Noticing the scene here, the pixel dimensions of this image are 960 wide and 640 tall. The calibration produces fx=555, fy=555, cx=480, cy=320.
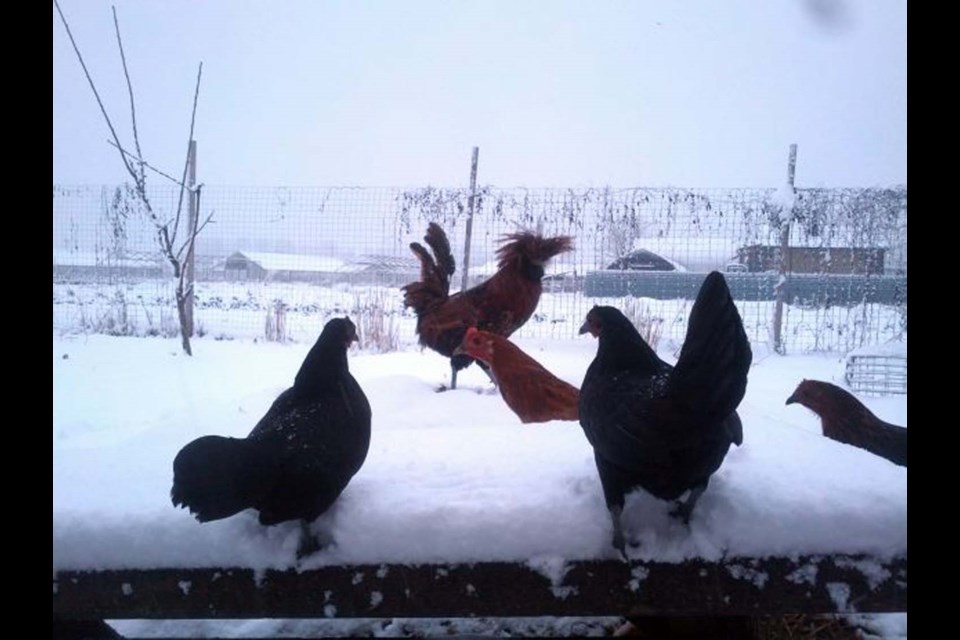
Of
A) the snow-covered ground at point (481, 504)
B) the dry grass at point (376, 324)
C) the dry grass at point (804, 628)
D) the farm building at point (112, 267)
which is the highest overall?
the farm building at point (112, 267)

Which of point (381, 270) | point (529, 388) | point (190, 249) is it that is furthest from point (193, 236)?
point (529, 388)

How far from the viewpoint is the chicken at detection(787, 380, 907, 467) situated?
1505mm

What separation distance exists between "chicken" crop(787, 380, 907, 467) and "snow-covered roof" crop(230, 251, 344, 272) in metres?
2.67

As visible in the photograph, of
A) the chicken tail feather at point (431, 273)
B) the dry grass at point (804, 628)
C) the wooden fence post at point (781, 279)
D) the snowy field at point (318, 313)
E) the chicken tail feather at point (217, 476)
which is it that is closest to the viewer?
the chicken tail feather at point (217, 476)

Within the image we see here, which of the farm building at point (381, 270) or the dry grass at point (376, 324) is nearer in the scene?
the dry grass at point (376, 324)

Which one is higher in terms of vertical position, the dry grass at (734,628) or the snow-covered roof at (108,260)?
the snow-covered roof at (108,260)

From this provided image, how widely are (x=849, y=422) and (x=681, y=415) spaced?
1009 millimetres

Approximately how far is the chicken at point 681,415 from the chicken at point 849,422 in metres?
0.62

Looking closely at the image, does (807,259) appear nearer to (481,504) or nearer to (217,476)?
(481,504)

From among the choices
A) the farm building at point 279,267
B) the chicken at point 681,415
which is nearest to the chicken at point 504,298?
the farm building at point 279,267

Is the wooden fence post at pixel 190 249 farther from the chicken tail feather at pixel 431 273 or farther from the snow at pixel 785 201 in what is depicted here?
the snow at pixel 785 201

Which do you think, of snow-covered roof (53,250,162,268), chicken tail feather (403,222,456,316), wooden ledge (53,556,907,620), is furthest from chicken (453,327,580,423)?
snow-covered roof (53,250,162,268)

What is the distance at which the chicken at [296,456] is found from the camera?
983mm

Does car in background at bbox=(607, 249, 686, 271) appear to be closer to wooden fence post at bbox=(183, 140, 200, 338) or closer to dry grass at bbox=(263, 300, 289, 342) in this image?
dry grass at bbox=(263, 300, 289, 342)
